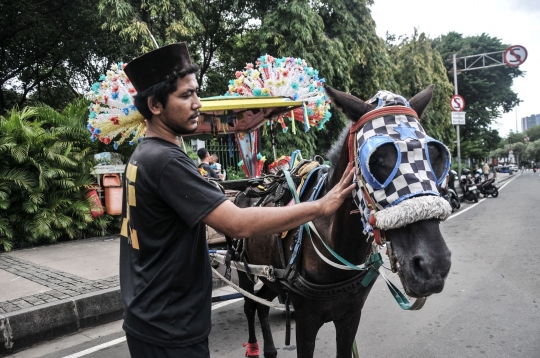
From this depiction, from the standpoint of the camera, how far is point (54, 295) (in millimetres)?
4742

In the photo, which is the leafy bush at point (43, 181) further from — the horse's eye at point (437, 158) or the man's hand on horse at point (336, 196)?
the horse's eye at point (437, 158)

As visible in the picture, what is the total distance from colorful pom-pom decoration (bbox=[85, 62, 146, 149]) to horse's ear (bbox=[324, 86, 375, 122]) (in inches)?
107

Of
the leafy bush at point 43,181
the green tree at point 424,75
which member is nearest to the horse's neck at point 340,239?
the leafy bush at point 43,181

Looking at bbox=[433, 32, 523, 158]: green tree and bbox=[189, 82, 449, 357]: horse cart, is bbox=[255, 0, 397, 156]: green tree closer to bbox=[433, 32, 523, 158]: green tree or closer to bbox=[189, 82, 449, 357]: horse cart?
bbox=[189, 82, 449, 357]: horse cart

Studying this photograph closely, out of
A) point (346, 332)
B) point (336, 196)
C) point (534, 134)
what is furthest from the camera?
point (534, 134)

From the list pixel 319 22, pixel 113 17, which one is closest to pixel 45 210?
pixel 113 17

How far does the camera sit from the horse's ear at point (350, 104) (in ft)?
6.17

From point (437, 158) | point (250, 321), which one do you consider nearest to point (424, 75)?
point (250, 321)

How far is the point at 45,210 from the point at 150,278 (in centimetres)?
714

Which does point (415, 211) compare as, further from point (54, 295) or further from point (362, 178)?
point (54, 295)

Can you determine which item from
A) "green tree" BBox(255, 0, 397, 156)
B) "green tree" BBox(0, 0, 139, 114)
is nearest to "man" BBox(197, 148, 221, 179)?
"green tree" BBox(255, 0, 397, 156)

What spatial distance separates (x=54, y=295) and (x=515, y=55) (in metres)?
18.1

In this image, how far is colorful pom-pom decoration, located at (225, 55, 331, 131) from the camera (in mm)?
4523

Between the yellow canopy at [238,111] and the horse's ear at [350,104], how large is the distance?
2271mm
